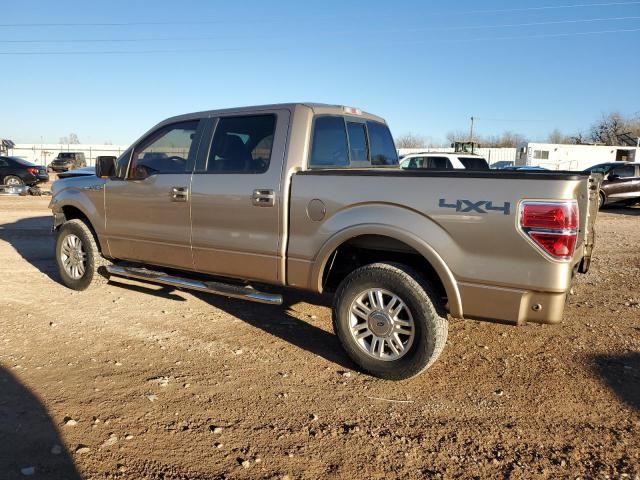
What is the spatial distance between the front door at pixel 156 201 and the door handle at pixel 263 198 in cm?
86

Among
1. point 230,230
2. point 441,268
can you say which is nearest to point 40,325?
point 230,230

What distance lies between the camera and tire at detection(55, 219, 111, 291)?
5.89m

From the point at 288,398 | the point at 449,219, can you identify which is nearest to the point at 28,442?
the point at 288,398

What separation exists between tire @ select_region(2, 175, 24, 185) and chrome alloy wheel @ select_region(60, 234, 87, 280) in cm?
1656

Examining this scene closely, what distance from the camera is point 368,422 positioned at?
3.23 m

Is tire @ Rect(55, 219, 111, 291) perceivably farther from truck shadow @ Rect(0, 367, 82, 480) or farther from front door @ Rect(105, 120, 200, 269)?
truck shadow @ Rect(0, 367, 82, 480)

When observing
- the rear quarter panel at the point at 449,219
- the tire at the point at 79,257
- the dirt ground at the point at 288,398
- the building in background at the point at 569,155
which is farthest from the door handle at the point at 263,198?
the building in background at the point at 569,155

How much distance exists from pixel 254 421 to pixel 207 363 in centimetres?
102

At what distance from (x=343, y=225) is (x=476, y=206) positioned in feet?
3.39

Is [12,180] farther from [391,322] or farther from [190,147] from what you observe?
[391,322]

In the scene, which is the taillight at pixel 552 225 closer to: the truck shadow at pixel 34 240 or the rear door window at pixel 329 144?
the rear door window at pixel 329 144

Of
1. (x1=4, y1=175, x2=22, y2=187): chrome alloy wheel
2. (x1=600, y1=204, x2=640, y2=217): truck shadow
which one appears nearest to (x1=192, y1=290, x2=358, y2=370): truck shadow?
(x1=600, y1=204, x2=640, y2=217): truck shadow

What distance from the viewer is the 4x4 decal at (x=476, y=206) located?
10.6ft

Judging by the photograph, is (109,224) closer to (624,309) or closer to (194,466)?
(194,466)
